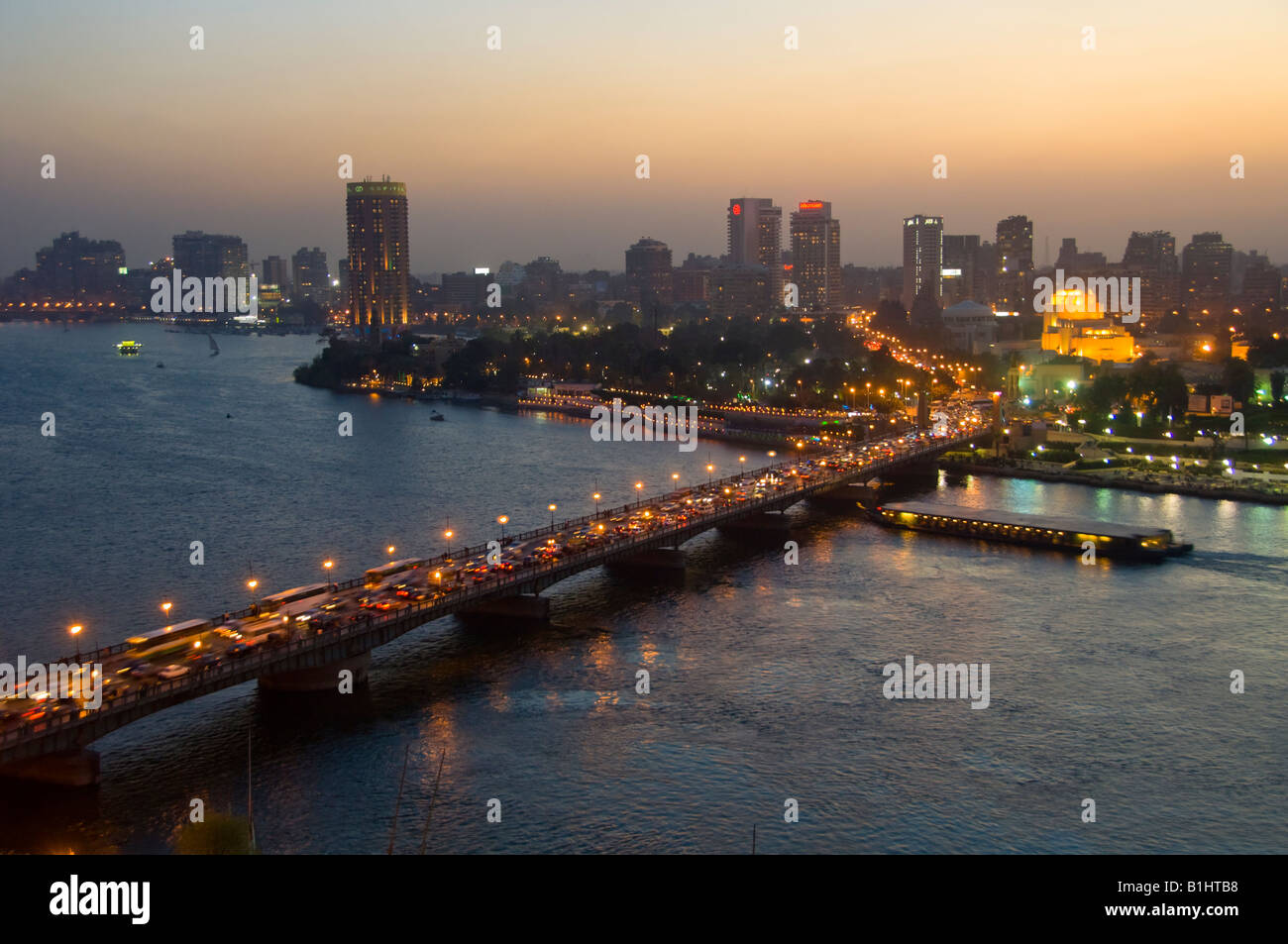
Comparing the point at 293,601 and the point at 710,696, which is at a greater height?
the point at 293,601

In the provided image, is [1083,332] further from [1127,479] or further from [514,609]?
[514,609]

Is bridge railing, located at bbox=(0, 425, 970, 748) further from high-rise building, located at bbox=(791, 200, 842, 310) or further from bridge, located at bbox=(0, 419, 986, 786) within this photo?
high-rise building, located at bbox=(791, 200, 842, 310)

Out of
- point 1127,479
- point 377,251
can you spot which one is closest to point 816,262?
point 377,251

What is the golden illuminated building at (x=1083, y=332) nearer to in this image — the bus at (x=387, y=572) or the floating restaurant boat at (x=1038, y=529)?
the floating restaurant boat at (x=1038, y=529)

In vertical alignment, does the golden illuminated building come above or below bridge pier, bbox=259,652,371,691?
above

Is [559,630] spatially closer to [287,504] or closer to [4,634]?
[4,634]

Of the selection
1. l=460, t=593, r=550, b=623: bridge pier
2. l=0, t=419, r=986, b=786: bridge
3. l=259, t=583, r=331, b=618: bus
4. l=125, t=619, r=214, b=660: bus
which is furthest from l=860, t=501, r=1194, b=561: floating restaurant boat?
l=125, t=619, r=214, b=660: bus

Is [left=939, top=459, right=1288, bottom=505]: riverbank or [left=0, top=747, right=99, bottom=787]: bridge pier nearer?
[left=0, top=747, right=99, bottom=787]: bridge pier
